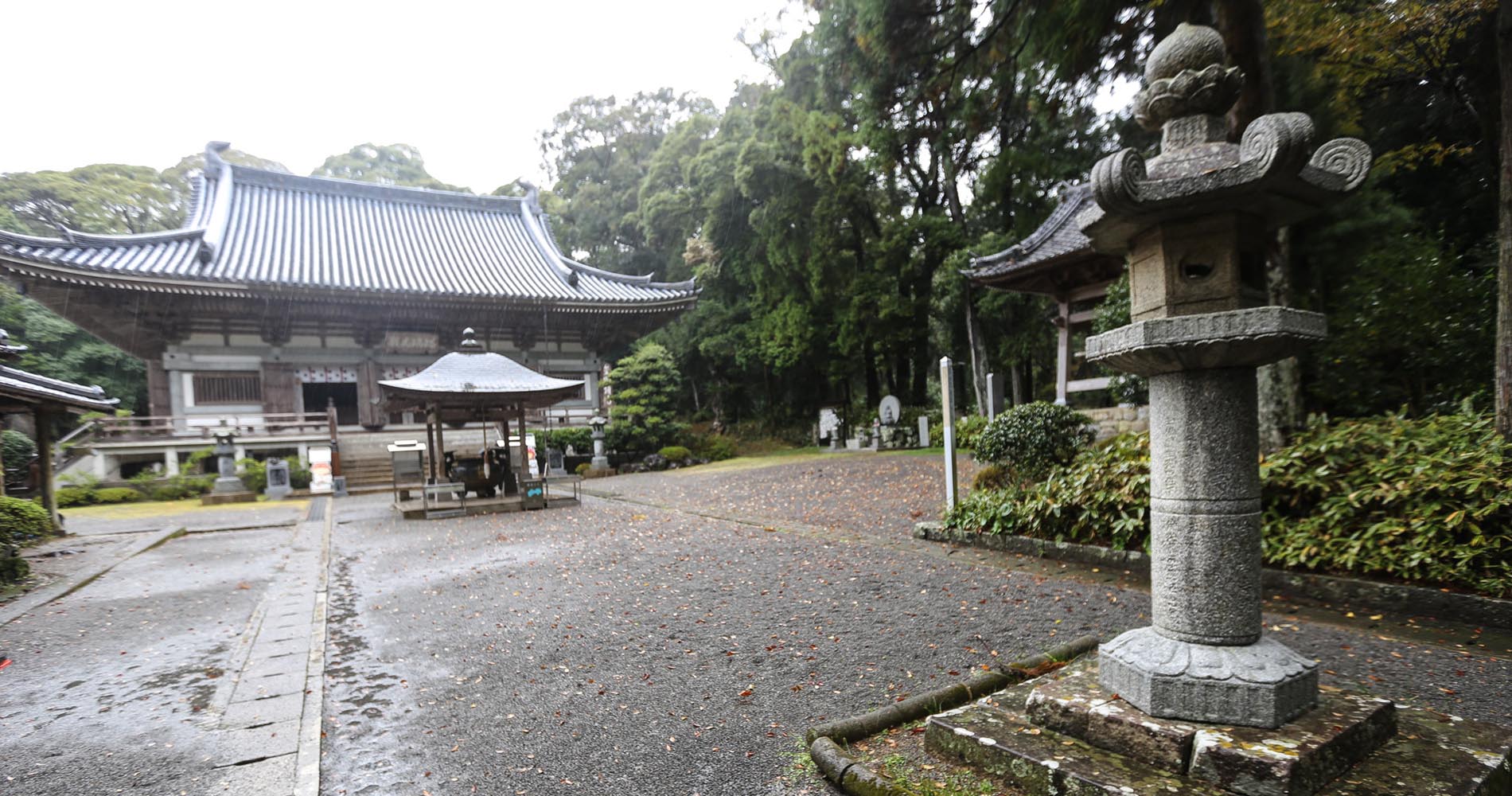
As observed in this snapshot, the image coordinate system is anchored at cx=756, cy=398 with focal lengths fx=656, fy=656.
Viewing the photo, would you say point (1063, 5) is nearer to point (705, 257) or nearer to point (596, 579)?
point (596, 579)

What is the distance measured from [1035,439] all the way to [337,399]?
1984 cm

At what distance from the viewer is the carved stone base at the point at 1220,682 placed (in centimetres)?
216

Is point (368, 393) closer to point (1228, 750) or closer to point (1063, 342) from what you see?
point (1063, 342)

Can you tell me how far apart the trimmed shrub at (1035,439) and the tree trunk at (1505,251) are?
3.41m

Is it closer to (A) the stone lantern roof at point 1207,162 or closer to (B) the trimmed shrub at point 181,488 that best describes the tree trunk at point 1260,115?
(A) the stone lantern roof at point 1207,162

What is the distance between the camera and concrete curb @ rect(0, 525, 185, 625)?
5352 mm

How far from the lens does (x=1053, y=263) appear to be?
10.4m

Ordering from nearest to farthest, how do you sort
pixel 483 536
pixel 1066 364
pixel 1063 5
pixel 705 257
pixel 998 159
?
pixel 1063 5 → pixel 483 536 → pixel 1066 364 → pixel 998 159 → pixel 705 257

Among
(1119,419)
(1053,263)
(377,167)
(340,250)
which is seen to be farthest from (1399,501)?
(377,167)

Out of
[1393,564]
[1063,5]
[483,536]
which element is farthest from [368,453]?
[1393,564]

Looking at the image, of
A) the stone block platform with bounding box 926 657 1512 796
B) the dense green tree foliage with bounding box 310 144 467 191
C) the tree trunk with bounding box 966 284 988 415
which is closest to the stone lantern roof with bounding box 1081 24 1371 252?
the stone block platform with bounding box 926 657 1512 796

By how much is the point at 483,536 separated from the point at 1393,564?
877 cm

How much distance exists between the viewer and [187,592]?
593 centimetres

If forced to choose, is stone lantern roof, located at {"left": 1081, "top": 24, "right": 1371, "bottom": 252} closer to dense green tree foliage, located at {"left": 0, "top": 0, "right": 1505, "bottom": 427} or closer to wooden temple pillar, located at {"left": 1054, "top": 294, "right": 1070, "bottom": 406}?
dense green tree foliage, located at {"left": 0, "top": 0, "right": 1505, "bottom": 427}
